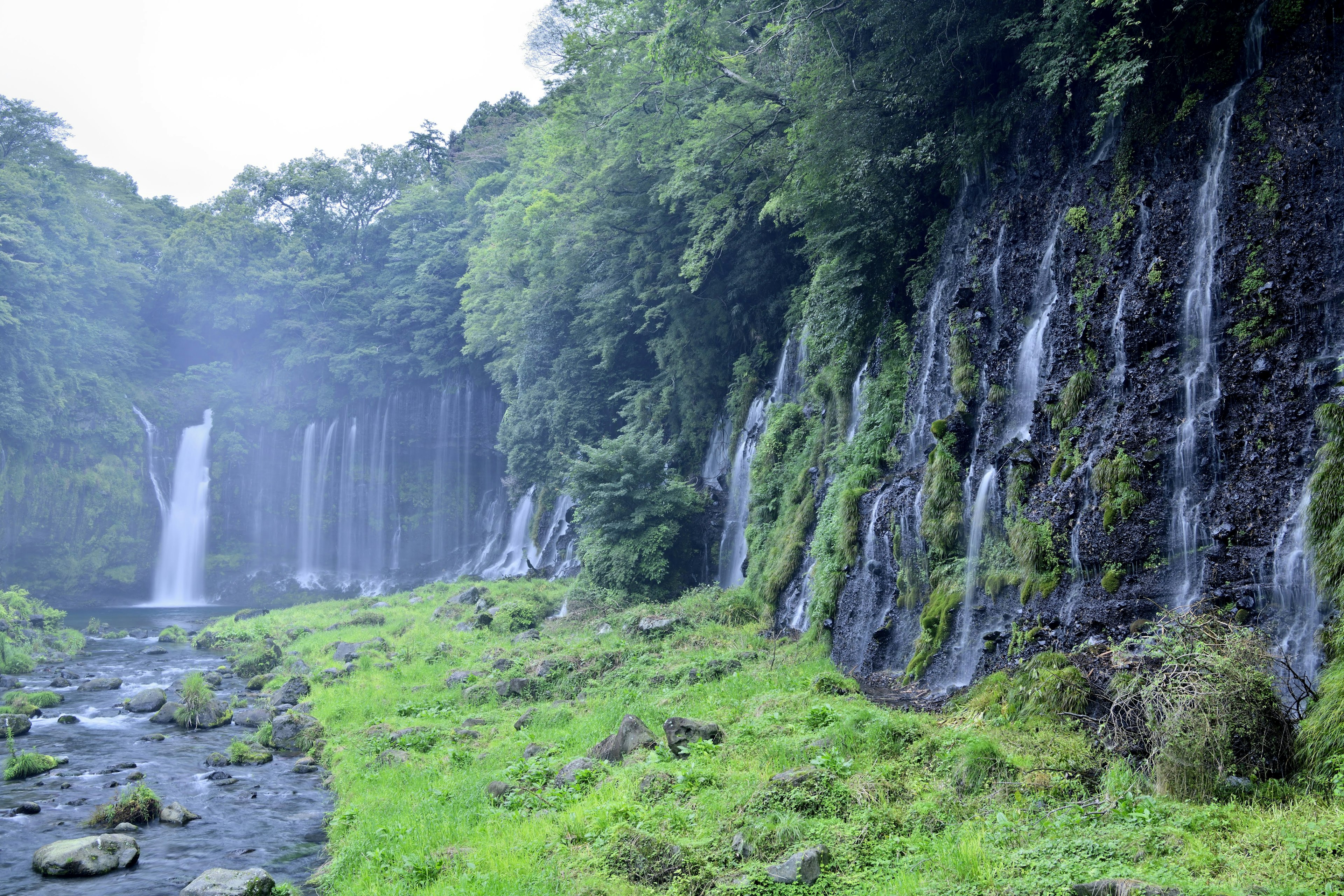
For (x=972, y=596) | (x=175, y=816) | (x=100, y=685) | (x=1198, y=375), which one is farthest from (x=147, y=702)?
(x=1198, y=375)

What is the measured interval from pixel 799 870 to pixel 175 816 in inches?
285

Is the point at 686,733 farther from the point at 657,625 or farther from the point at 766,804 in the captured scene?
the point at 657,625

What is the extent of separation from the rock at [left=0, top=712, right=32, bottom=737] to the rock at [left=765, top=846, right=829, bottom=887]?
12421 mm

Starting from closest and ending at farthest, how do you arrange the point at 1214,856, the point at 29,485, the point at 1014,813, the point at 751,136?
1. the point at 1214,856
2. the point at 1014,813
3. the point at 751,136
4. the point at 29,485

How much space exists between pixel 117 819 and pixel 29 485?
28.2 meters

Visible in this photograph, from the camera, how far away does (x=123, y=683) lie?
16656mm

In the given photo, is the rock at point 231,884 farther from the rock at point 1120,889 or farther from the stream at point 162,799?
the rock at point 1120,889

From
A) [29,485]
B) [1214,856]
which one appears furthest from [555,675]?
[29,485]

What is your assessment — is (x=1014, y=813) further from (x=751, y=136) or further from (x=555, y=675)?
(x=751, y=136)

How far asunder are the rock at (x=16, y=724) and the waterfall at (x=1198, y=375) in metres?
15.2

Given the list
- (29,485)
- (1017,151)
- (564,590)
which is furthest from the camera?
(29,485)

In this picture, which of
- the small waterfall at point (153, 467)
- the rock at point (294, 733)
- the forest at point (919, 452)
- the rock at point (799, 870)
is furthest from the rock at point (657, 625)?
the small waterfall at point (153, 467)

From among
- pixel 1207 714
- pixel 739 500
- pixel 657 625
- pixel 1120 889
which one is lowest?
pixel 1120 889

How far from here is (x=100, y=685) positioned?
1606cm
